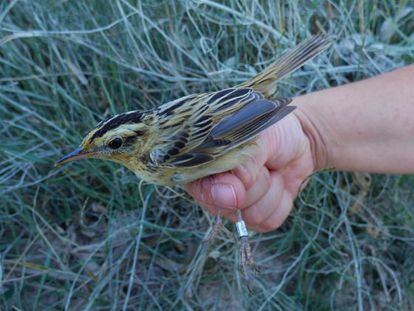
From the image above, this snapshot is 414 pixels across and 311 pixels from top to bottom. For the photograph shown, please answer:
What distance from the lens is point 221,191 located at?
292cm

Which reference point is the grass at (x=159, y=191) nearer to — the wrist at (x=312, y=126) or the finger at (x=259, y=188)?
the wrist at (x=312, y=126)

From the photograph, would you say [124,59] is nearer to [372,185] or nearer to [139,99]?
[139,99]

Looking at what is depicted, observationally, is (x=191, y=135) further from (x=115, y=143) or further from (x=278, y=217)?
(x=278, y=217)

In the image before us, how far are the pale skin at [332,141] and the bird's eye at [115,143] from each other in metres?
0.44

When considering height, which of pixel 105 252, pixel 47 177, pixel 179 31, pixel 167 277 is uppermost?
pixel 179 31

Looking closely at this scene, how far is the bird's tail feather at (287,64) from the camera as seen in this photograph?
313cm

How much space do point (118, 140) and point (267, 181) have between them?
2.78 ft

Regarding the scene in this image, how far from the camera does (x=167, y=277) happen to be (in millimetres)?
3586

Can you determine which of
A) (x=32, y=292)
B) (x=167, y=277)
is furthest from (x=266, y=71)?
(x=32, y=292)

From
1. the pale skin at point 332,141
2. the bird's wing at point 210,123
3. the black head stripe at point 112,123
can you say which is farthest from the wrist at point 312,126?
the black head stripe at point 112,123

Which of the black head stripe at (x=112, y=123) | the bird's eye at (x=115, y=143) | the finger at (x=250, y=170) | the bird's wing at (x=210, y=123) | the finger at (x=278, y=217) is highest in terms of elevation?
the black head stripe at (x=112, y=123)

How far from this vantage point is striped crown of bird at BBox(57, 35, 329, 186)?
2.82 m

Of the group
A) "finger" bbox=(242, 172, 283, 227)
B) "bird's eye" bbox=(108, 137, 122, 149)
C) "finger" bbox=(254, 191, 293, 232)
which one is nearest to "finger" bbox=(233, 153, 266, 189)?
"finger" bbox=(242, 172, 283, 227)

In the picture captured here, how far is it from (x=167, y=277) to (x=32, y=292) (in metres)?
0.74
